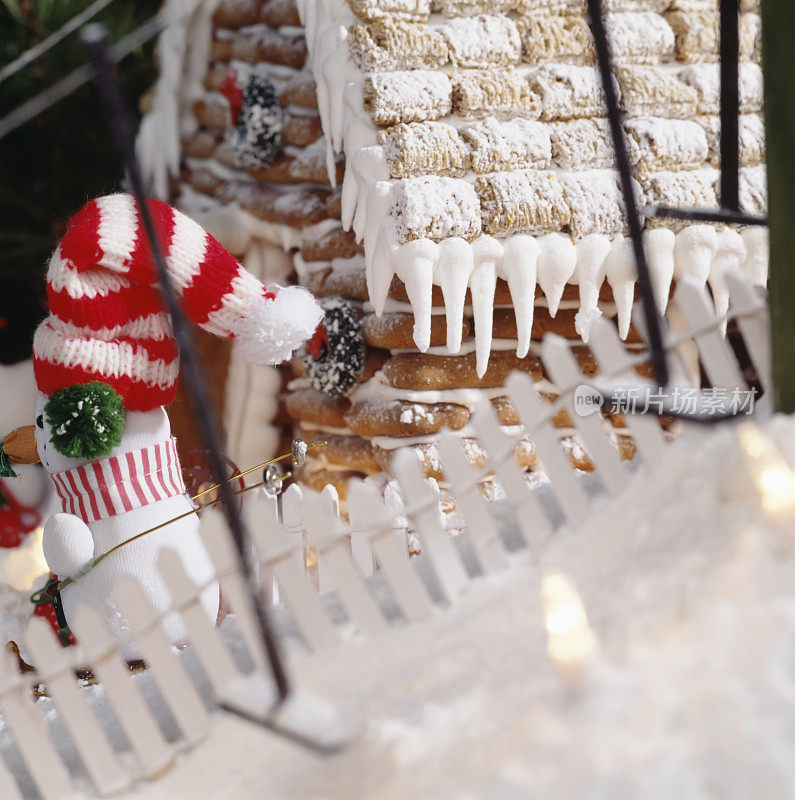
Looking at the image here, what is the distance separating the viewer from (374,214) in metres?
1.97

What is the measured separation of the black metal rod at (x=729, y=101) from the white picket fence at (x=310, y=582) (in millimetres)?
205

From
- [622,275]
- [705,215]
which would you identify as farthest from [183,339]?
[622,275]

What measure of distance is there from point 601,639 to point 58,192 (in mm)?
2681

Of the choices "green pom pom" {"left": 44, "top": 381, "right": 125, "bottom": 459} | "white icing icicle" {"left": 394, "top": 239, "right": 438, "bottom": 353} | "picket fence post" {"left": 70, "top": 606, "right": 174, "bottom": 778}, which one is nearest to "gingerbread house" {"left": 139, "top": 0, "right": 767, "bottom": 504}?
"white icing icicle" {"left": 394, "top": 239, "right": 438, "bottom": 353}

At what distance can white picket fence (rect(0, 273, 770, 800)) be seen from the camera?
1033 mm

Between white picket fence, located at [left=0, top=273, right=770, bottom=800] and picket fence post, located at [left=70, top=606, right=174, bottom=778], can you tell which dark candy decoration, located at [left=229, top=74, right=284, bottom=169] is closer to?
white picket fence, located at [left=0, top=273, right=770, bottom=800]

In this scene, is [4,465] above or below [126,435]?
below

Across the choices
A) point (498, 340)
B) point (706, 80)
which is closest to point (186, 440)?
point (498, 340)

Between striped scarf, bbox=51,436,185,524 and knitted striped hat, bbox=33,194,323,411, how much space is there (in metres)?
0.10

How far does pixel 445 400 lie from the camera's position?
216cm

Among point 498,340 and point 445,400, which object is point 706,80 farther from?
point 445,400

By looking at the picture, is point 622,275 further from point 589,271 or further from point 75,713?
point 75,713

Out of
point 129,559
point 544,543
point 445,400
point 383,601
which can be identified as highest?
point 544,543

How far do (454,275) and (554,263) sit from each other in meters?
0.24
